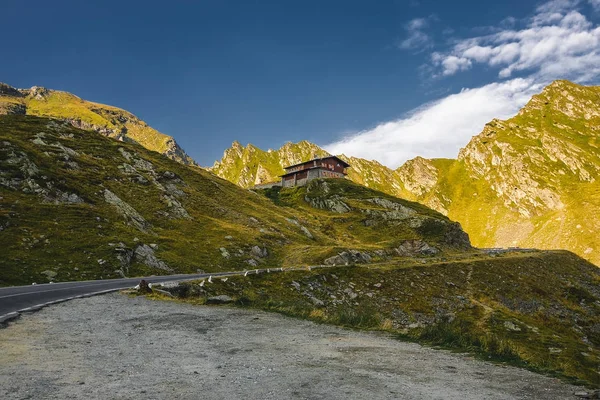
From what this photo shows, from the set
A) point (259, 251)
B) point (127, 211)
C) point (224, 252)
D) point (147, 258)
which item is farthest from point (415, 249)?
point (127, 211)

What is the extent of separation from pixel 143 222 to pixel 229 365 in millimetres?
56369

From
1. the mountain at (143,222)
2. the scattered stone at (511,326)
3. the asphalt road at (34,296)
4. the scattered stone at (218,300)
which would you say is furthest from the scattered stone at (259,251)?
the scattered stone at (511,326)

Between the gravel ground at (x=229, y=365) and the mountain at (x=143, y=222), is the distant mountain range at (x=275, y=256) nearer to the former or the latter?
the mountain at (x=143, y=222)

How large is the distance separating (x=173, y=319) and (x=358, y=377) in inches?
490

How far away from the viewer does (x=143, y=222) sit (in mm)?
61656

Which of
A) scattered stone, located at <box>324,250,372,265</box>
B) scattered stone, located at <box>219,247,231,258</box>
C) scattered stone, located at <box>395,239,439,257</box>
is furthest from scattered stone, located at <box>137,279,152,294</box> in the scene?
scattered stone, located at <box>395,239,439,257</box>

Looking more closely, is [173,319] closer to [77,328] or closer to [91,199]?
[77,328]

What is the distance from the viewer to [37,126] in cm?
9438

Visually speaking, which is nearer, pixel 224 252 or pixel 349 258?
pixel 224 252

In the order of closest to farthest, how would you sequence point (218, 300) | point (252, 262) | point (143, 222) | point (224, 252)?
point (218, 300)
point (252, 262)
point (224, 252)
point (143, 222)

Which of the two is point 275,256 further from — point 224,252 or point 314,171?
point 314,171

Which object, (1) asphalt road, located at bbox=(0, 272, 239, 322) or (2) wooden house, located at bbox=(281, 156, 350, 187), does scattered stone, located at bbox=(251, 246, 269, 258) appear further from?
(2) wooden house, located at bbox=(281, 156, 350, 187)

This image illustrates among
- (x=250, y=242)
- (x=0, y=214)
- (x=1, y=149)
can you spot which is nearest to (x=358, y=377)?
(x=0, y=214)

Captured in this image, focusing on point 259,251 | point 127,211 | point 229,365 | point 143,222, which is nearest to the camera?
point 229,365
